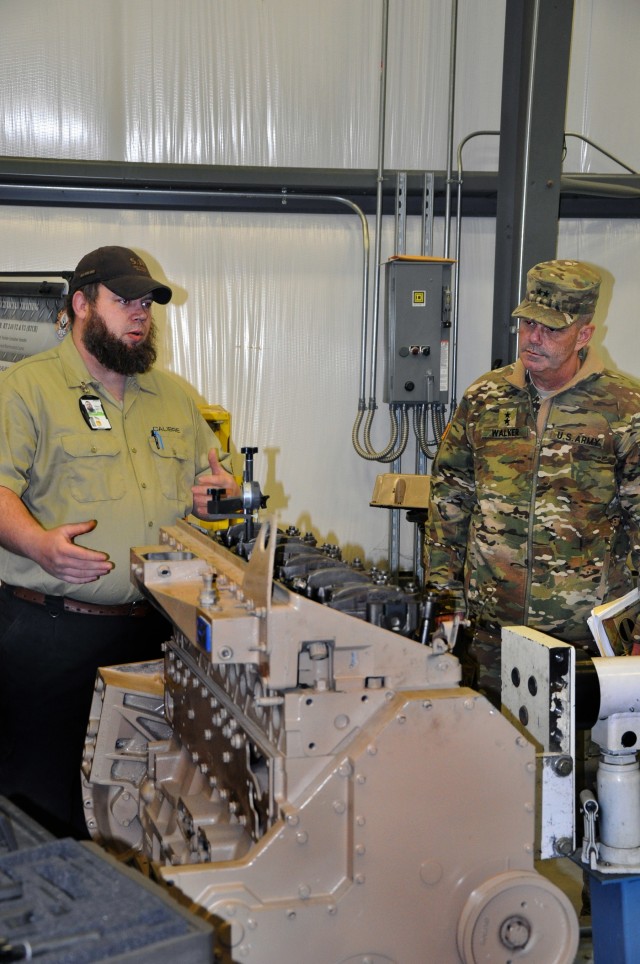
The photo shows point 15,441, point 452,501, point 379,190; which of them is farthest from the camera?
point 379,190

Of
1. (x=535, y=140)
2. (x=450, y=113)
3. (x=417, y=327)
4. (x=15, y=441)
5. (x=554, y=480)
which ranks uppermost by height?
(x=450, y=113)

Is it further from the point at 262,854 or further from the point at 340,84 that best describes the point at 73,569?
the point at 340,84

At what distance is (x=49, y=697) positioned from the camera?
240 centimetres

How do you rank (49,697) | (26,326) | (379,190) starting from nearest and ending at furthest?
(49,697)
(26,326)
(379,190)

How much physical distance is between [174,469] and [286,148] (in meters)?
2.54

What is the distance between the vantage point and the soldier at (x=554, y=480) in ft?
8.46

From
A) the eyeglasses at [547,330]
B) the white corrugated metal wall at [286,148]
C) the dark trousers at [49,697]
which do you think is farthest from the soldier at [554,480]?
the white corrugated metal wall at [286,148]

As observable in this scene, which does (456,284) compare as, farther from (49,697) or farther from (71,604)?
(49,697)

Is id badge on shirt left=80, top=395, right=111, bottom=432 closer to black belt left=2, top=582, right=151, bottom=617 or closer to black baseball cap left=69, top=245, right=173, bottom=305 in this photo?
Answer: black baseball cap left=69, top=245, right=173, bottom=305

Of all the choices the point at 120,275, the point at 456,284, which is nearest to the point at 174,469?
the point at 120,275

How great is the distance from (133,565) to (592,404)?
4.26ft

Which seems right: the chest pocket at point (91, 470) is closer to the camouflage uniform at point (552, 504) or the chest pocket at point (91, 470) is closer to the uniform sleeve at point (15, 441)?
the uniform sleeve at point (15, 441)

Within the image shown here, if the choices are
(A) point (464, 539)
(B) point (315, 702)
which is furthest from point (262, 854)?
(A) point (464, 539)

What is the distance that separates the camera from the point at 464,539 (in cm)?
Result: 284
